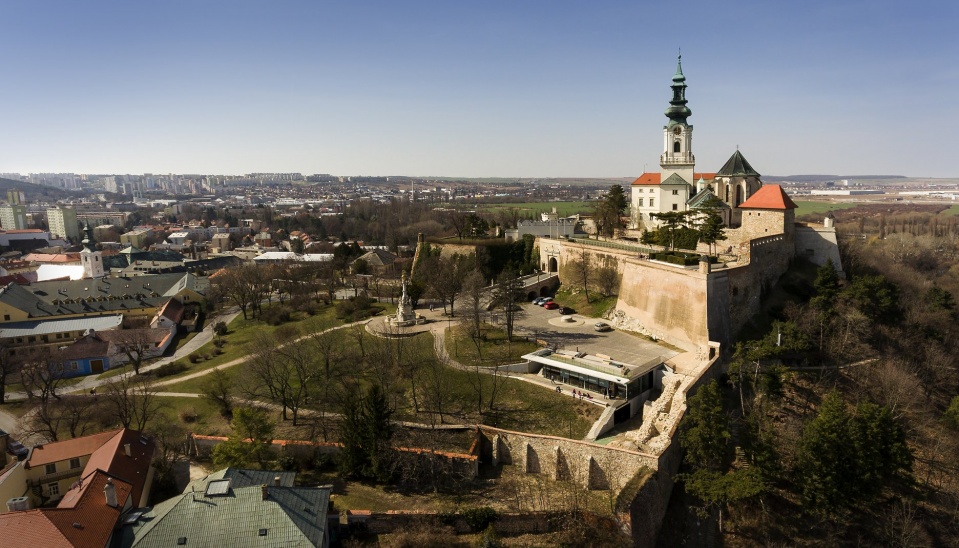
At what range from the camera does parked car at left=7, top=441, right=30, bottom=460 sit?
22547mm

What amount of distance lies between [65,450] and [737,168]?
1830 inches

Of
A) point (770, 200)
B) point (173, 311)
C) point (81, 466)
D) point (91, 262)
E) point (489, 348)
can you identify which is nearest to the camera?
point (81, 466)

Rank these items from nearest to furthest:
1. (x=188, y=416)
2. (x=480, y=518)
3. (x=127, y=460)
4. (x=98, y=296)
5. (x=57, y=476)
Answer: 1. (x=480, y=518)
2. (x=127, y=460)
3. (x=57, y=476)
4. (x=188, y=416)
5. (x=98, y=296)

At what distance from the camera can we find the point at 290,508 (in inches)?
659

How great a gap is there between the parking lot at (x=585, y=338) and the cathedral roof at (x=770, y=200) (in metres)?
13.7

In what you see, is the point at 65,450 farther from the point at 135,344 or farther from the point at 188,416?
the point at 135,344

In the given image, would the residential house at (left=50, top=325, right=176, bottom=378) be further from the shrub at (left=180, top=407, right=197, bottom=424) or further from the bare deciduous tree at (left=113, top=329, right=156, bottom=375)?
the shrub at (left=180, top=407, right=197, bottom=424)

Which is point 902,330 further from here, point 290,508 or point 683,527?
point 290,508

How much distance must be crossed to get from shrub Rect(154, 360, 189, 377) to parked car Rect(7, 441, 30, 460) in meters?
10.0

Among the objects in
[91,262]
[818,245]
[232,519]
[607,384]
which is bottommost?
[607,384]

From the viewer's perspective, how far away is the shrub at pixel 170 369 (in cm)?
3547

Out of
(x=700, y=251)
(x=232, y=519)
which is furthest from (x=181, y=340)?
(x=700, y=251)

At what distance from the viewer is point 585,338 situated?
3328cm

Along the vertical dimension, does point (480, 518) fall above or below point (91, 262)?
below
